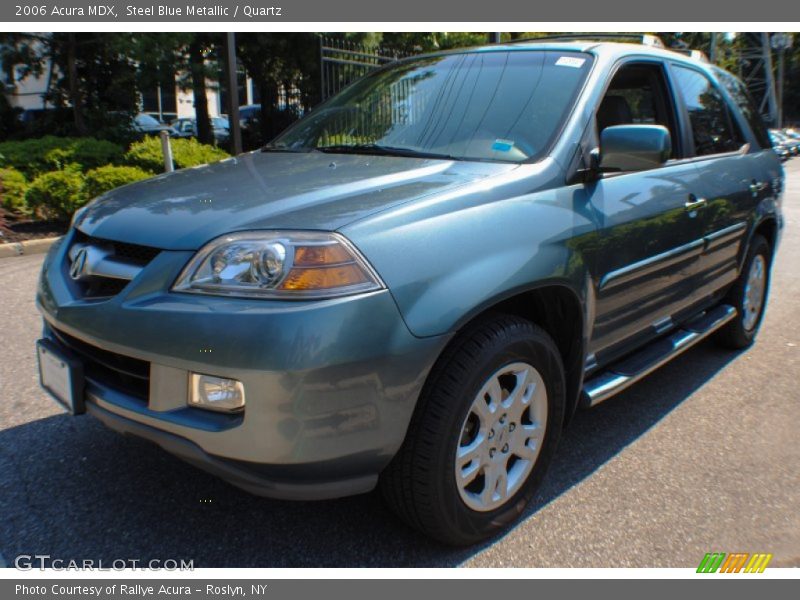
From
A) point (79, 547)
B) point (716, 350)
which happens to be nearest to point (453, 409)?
point (79, 547)

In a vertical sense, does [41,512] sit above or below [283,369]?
below

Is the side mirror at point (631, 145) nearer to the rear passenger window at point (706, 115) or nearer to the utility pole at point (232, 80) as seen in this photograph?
the rear passenger window at point (706, 115)

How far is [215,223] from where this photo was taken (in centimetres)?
213

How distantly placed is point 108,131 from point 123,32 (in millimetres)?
2653

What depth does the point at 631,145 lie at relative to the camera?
2643 mm

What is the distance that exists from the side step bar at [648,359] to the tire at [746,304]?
9.9 inches

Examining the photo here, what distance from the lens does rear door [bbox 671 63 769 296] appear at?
3.63 metres

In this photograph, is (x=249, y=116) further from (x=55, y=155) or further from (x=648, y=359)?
(x=648, y=359)

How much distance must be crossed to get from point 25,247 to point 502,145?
5.98 m

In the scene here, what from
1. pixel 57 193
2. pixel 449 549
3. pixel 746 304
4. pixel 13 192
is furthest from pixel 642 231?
pixel 13 192

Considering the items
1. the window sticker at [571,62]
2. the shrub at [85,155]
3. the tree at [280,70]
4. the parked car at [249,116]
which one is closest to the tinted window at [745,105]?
the window sticker at [571,62]

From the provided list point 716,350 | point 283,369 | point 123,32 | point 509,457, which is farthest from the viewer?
point 123,32

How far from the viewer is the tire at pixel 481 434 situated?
2.13 metres

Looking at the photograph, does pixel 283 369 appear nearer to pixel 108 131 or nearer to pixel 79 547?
pixel 79 547
